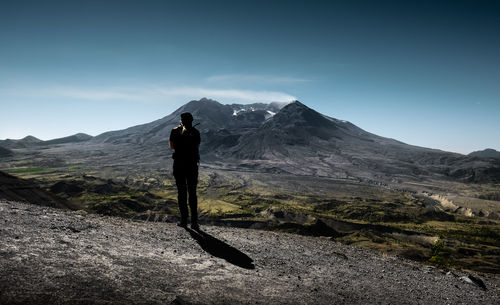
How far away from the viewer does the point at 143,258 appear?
20.7 ft

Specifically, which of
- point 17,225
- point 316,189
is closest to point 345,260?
point 17,225

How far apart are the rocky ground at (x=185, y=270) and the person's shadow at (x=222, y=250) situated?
0.03m

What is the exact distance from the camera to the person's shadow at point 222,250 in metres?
7.20

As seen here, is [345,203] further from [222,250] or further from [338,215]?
[222,250]

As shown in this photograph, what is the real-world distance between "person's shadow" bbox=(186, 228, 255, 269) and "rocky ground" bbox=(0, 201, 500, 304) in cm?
3

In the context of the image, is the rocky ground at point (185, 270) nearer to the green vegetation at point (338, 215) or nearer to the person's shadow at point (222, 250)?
the person's shadow at point (222, 250)

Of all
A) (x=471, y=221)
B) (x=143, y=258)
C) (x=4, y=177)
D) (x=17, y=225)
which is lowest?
(x=471, y=221)

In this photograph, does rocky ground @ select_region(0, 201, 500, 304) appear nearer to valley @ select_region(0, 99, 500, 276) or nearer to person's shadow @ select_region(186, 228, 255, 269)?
person's shadow @ select_region(186, 228, 255, 269)

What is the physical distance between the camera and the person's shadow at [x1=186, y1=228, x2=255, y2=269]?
283 inches

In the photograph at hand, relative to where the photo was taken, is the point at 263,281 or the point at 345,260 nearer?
the point at 263,281

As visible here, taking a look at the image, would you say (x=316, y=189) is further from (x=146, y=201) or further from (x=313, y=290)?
(x=313, y=290)

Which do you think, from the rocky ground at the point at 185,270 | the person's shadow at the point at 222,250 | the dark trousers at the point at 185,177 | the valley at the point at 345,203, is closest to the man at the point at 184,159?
the dark trousers at the point at 185,177

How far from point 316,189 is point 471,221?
55.8 metres

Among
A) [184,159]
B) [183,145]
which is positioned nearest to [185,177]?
[184,159]
